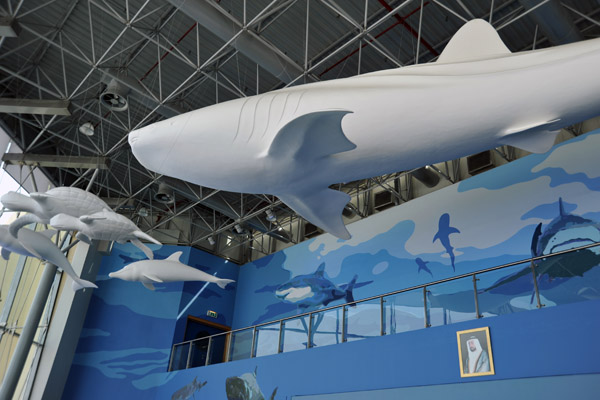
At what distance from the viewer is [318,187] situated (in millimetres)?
4141

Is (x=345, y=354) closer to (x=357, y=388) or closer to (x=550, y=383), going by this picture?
(x=357, y=388)

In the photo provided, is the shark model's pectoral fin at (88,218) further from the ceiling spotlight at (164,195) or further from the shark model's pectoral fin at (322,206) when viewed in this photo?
the ceiling spotlight at (164,195)

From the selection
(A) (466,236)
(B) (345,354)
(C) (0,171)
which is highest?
(C) (0,171)

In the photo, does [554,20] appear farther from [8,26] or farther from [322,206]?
[8,26]

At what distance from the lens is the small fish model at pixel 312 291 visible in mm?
13117

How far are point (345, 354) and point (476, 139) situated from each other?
623 centimetres

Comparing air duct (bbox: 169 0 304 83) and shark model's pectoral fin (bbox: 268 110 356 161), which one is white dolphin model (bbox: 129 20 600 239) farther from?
air duct (bbox: 169 0 304 83)

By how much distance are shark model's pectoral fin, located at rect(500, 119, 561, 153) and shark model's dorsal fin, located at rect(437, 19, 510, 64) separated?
76 centimetres

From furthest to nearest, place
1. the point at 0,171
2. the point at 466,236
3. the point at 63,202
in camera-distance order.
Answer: the point at 0,171, the point at 466,236, the point at 63,202

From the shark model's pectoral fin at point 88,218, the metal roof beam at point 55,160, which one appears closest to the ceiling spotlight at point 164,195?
the metal roof beam at point 55,160

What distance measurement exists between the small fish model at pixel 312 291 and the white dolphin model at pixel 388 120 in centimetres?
954

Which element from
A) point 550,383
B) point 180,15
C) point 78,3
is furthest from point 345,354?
point 78,3

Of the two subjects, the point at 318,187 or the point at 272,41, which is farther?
the point at 272,41

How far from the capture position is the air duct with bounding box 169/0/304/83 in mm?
8320
